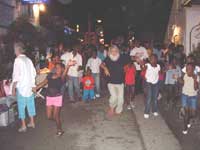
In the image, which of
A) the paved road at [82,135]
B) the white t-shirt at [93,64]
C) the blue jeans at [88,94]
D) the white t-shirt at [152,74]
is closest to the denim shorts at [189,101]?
the paved road at [82,135]

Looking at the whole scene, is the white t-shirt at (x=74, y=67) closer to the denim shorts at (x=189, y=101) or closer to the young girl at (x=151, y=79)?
the young girl at (x=151, y=79)

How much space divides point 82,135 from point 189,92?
2417 mm

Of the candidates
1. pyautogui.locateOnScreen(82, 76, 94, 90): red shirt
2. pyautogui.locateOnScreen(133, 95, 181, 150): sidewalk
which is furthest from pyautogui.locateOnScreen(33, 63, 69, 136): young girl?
pyautogui.locateOnScreen(82, 76, 94, 90): red shirt

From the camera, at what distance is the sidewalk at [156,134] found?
8.60 meters

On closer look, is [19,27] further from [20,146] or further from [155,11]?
[155,11]

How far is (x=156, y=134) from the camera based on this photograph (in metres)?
9.53

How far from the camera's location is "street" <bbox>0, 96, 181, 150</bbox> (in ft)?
28.7

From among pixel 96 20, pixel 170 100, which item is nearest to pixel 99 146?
pixel 170 100

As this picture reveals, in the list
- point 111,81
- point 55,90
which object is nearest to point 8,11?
point 111,81

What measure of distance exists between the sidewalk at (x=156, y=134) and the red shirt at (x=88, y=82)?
2.42 metres

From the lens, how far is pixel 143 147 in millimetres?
8766

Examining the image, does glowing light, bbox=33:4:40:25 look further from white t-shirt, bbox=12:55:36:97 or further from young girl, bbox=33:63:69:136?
young girl, bbox=33:63:69:136

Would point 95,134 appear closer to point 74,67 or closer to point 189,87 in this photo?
point 189,87

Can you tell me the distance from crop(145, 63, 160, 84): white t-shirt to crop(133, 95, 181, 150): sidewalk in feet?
3.07
